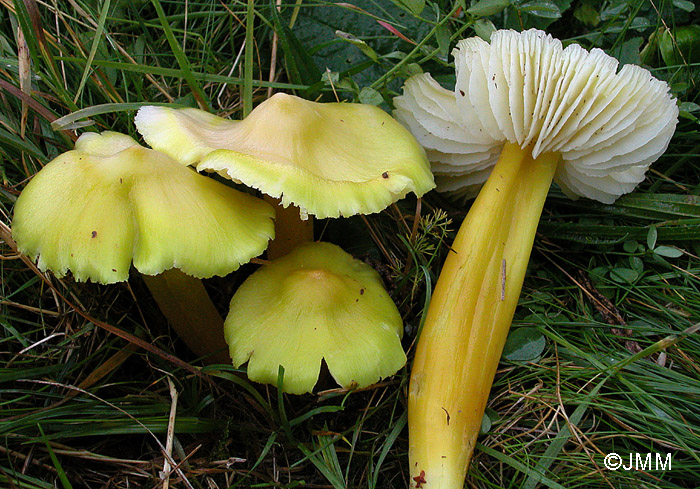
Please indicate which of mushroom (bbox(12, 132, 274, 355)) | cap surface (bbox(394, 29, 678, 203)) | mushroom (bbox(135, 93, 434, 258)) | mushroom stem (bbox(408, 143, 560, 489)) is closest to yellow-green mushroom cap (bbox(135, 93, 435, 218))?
mushroom (bbox(135, 93, 434, 258))

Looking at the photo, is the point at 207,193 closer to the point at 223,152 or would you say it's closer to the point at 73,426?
the point at 223,152

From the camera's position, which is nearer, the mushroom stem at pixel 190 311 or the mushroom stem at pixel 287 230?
the mushroom stem at pixel 190 311

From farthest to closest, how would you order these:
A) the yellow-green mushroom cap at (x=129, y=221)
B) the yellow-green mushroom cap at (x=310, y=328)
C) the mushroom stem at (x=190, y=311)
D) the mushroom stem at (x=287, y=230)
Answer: the mushroom stem at (x=287, y=230) < the mushroom stem at (x=190, y=311) < the yellow-green mushroom cap at (x=310, y=328) < the yellow-green mushroom cap at (x=129, y=221)

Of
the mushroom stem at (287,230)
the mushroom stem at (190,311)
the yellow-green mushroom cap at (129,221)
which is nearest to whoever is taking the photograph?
the yellow-green mushroom cap at (129,221)

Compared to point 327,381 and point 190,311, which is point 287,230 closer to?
point 190,311

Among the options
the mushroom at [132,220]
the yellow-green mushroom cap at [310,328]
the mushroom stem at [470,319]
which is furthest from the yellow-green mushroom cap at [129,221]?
the mushroom stem at [470,319]

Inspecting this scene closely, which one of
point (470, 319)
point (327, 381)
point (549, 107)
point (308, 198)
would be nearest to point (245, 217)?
point (308, 198)

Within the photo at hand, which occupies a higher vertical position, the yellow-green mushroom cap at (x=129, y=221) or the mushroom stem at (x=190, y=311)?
the yellow-green mushroom cap at (x=129, y=221)

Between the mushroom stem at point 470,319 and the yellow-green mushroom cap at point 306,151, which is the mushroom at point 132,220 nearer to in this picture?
the yellow-green mushroom cap at point 306,151
